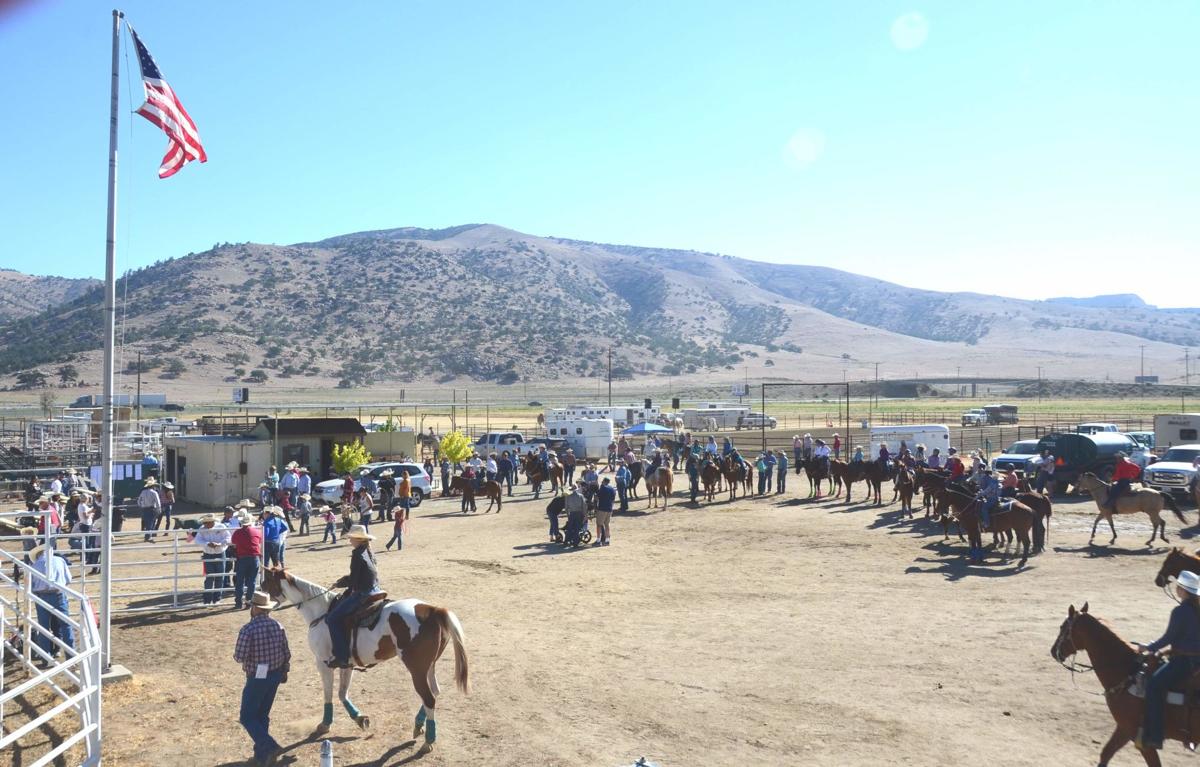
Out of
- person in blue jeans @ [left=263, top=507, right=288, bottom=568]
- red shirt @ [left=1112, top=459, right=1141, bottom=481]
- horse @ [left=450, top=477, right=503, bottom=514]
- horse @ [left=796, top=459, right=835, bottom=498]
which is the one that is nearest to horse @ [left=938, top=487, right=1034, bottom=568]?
red shirt @ [left=1112, top=459, right=1141, bottom=481]

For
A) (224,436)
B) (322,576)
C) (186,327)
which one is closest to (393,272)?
(186,327)

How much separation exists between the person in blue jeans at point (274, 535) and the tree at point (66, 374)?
10835 cm

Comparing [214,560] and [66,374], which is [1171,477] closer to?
[214,560]

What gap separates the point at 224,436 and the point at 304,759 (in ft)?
88.0

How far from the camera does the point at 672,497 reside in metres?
29.5

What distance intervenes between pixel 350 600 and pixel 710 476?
1933cm

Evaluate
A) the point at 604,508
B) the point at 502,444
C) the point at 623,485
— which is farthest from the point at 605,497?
the point at 502,444

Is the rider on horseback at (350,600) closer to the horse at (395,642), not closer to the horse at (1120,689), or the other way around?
the horse at (395,642)

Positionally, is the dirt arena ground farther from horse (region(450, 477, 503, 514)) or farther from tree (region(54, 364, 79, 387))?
tree (region(54, 364, 79, 387))

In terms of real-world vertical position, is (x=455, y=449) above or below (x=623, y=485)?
above

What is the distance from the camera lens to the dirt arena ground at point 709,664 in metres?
8.57

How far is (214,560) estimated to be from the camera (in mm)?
14719

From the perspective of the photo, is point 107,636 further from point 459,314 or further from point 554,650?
point 459,314

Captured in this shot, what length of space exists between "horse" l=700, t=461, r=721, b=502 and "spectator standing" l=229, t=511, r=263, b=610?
15.8 meters
